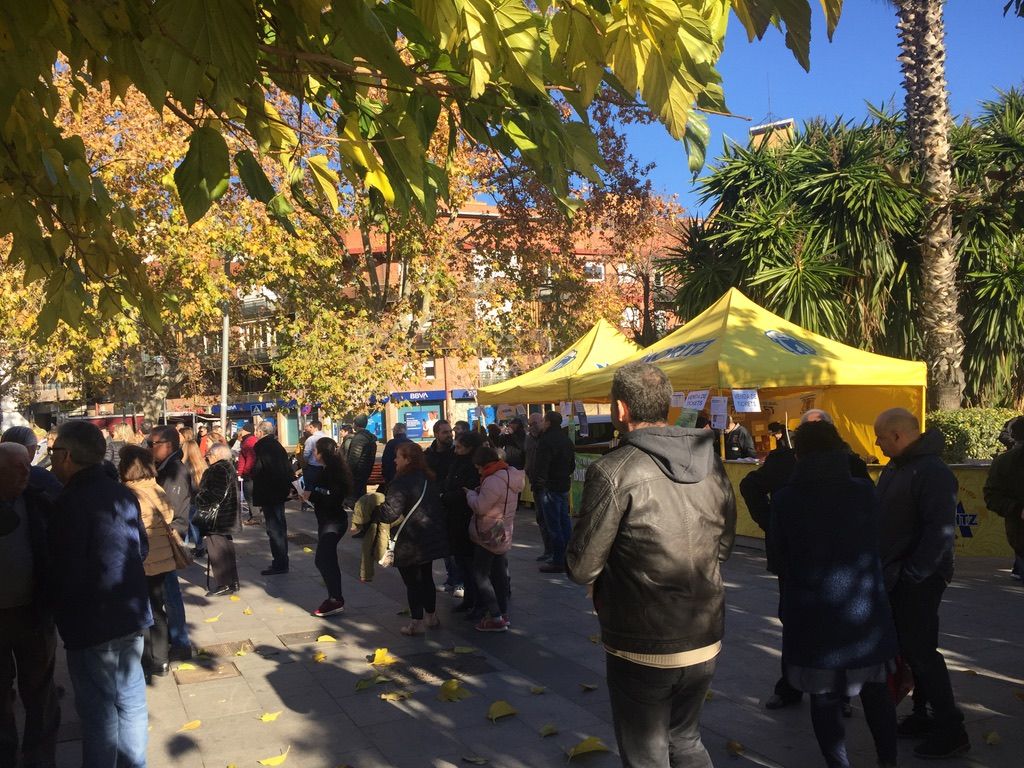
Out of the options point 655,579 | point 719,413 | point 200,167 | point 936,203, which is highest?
point 936,203

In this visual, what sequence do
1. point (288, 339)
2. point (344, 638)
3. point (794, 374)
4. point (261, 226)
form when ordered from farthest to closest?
point (288, 339) < point (261, 226) < point (794, 374) < point (344, 638)

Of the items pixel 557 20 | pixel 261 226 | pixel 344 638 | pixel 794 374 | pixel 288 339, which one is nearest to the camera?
pixel 557 20

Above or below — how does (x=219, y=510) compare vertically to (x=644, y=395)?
below

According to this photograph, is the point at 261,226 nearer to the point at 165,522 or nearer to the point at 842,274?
the point at 842,274

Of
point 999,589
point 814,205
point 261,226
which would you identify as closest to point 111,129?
point 261,226

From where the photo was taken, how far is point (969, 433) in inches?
620

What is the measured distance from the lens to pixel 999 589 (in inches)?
329

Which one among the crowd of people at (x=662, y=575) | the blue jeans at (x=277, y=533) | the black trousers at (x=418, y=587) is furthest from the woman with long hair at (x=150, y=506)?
the blue jeans at (x=277, y=533)

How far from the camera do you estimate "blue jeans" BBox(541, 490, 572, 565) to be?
399 inches

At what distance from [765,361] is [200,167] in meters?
9.35

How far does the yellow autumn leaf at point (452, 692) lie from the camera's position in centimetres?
566

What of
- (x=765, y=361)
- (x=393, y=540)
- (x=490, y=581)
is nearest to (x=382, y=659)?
(x=393, y=540)

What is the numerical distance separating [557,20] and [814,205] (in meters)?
16.3

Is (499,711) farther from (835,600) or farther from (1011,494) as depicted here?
(1011,494)
